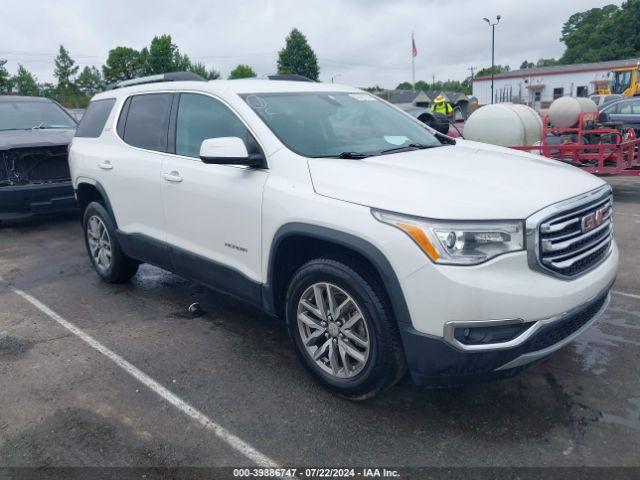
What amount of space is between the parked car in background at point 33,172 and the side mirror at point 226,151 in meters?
5.43

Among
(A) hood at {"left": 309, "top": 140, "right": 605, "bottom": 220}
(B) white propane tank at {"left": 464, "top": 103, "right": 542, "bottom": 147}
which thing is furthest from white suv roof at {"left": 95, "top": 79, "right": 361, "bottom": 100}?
(B) white propane tank at {"left": 464, "top": 103, "right": 542, "bottom": 147}

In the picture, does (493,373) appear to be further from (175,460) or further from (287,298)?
(175,460)

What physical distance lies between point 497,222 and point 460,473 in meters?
1.23

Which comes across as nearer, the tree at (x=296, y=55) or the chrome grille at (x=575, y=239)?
the chrome grille at (x=575, y=239)

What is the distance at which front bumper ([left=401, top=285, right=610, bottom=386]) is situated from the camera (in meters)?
2.76

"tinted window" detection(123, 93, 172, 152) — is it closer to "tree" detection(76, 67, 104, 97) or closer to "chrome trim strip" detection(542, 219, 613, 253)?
"chrome trim strip" detection(542, 219, 613, 253)

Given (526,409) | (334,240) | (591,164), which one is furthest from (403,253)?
(591,164)

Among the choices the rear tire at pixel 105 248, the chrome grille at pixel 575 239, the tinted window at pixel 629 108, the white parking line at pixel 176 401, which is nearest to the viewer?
the chrome grille at pixel 575 239

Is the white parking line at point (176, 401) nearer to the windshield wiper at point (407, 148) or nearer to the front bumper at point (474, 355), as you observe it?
the front bumper at point (474, 355)

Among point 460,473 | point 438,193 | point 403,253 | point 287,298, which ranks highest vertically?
point 438,193

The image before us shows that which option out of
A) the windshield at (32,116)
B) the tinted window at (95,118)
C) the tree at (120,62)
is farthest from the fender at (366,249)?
the tree at (120,62)

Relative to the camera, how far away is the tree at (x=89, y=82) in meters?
75.5

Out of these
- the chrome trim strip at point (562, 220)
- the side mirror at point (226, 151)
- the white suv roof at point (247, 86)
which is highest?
the white suv roof at point (247, 86)

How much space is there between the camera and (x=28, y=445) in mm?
3064
